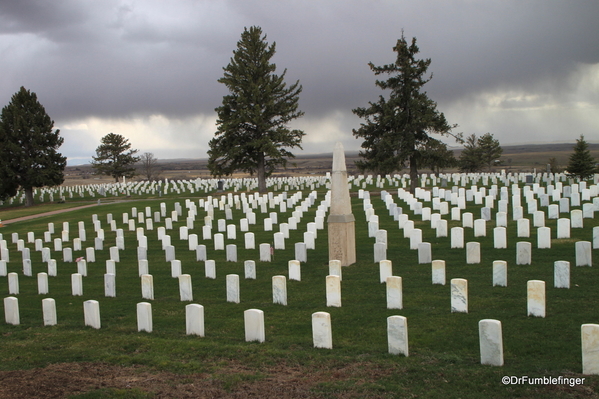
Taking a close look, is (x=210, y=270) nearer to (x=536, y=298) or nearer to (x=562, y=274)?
(x=536, y=298)

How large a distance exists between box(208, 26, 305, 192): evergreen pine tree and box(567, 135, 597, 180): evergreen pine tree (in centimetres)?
2110

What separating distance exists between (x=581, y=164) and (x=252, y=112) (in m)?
25.0

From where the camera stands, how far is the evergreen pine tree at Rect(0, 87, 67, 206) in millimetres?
45375

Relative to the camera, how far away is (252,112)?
143 feet

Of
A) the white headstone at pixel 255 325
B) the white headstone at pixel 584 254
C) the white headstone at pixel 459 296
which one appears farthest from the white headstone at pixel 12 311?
the white headstone at pixel 584 254

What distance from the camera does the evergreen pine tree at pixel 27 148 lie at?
1786 inches

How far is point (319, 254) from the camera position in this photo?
1686 centimetres

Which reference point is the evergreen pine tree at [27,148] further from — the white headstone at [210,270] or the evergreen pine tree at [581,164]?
the evergreen pine tree at [581,164]

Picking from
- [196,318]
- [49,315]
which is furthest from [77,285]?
[196,318]

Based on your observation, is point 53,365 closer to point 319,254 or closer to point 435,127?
point 319,254

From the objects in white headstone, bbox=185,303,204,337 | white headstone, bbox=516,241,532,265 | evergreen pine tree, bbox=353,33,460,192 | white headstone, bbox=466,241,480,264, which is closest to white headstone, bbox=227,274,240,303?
white headstone, bbox=185,303,204,337

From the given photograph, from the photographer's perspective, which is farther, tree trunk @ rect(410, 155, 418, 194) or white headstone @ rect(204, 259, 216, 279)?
tree trunk @ rect(410, 155, 418, 194)

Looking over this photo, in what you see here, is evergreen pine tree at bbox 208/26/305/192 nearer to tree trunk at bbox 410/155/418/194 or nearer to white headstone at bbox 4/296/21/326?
tree trunk at bbox 410/155/418/194

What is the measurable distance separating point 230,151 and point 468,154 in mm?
40419
